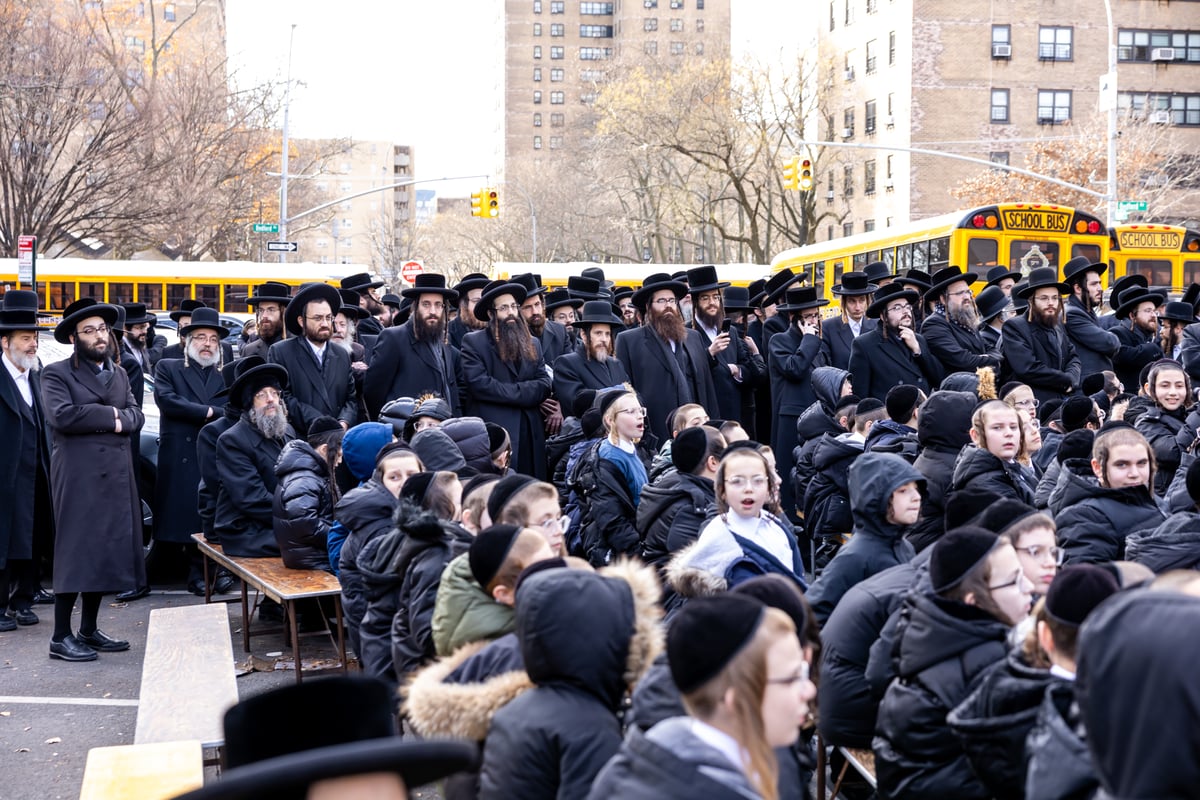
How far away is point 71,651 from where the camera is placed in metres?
8.33

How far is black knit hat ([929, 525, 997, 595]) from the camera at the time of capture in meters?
4.13

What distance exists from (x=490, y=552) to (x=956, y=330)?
26.2 feet

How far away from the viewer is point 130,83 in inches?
1369

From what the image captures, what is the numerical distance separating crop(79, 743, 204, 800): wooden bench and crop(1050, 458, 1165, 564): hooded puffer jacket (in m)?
3.91

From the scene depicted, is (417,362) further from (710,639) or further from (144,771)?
(710,639)

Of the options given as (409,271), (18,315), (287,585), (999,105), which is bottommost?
(287,585)

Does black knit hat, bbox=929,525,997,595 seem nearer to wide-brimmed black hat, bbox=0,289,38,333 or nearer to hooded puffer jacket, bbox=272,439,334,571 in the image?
hooded puffer jacket, bbox=272,439,334,571

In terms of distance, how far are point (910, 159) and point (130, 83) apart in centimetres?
3207

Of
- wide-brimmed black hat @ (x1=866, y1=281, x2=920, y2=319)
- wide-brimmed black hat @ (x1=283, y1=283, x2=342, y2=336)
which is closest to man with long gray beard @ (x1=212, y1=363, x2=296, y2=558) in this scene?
wide-brimmed black hat @ (x1=283, y1=283, x2=342, y2=336)

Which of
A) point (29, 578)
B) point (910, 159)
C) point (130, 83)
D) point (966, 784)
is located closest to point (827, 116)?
point (910, 159)

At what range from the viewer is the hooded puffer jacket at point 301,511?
8.09m

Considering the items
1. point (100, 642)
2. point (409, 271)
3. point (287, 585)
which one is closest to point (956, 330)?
point (287, 585)

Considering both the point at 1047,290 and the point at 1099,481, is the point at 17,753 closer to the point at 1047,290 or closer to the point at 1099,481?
the point at 1099,481

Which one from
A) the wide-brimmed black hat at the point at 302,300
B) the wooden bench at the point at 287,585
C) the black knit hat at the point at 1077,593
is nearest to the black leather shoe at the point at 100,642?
the wooden bench at the point at 287,585
